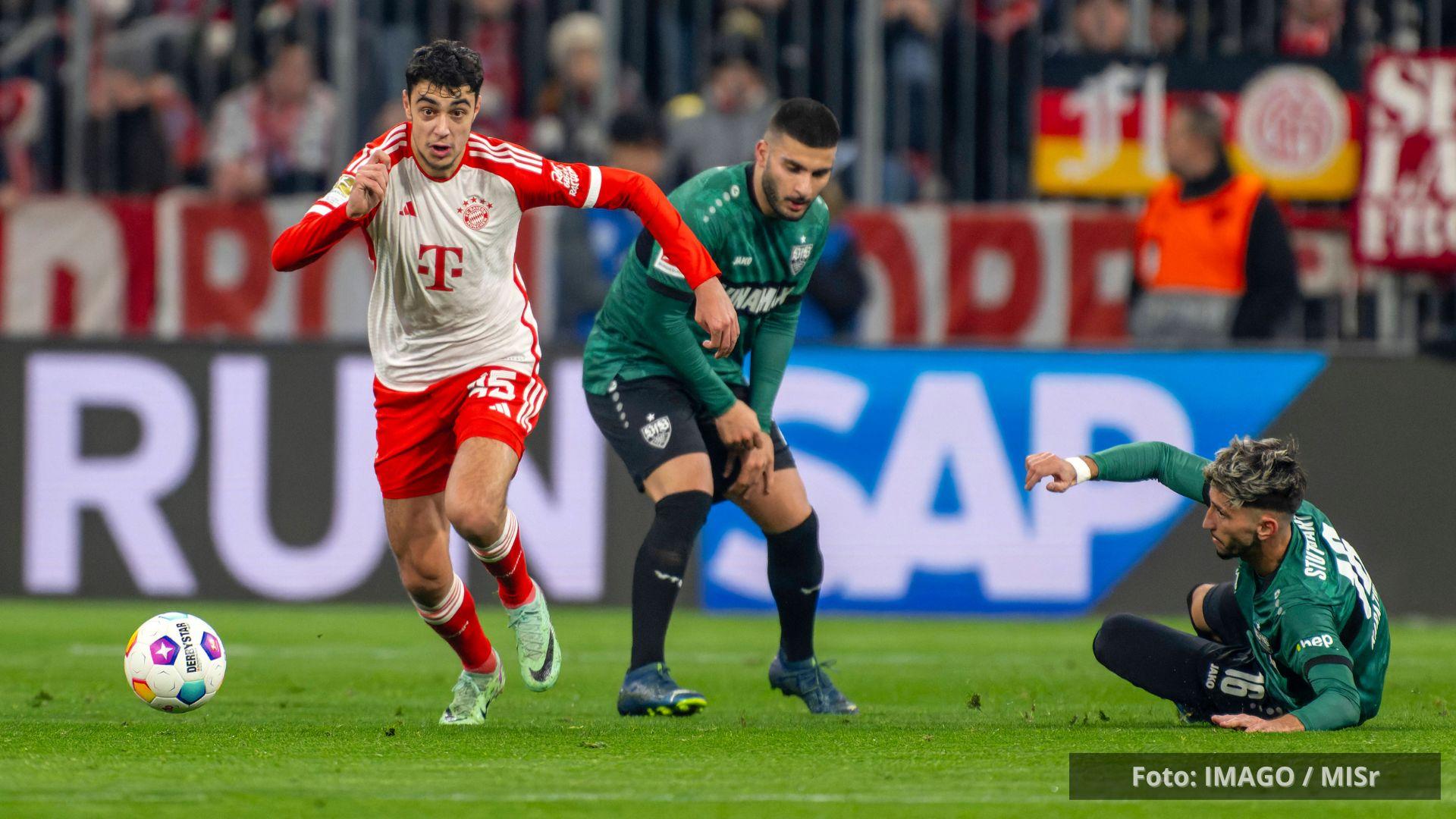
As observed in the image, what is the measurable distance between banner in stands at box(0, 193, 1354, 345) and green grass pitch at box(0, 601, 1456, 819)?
2.62 metres

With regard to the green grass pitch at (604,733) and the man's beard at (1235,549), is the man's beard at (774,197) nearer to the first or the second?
the green grass pitch at (604,733)

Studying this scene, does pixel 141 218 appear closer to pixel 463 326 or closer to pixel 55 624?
pixel 55 624

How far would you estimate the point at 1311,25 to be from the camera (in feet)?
39.9

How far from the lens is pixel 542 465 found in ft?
34.7

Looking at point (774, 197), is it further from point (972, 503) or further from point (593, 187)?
point (972, 503)

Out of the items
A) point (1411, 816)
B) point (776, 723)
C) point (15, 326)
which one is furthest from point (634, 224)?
point (1411, 816)

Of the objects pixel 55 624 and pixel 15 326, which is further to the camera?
pixel 15 326

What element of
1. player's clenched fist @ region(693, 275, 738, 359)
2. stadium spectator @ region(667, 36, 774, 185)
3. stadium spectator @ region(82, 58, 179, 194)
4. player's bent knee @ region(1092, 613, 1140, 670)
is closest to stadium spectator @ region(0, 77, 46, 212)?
stadium spectator @ region(82, 58, 179, 194)

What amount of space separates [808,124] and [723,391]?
0.93m

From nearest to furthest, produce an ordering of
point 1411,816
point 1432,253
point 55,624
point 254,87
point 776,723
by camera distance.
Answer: point 1411,816
point 776,723
point 55,624
point 1432,253
point 254,87

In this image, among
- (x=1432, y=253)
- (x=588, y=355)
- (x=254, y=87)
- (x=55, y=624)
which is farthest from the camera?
(x=254, y=87)

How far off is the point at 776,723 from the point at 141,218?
23.5ft

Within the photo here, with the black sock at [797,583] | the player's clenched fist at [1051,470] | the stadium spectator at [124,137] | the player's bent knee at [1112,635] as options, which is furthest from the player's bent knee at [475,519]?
the stadium spectator at [124,137]

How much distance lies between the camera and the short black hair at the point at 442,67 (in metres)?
6.09
